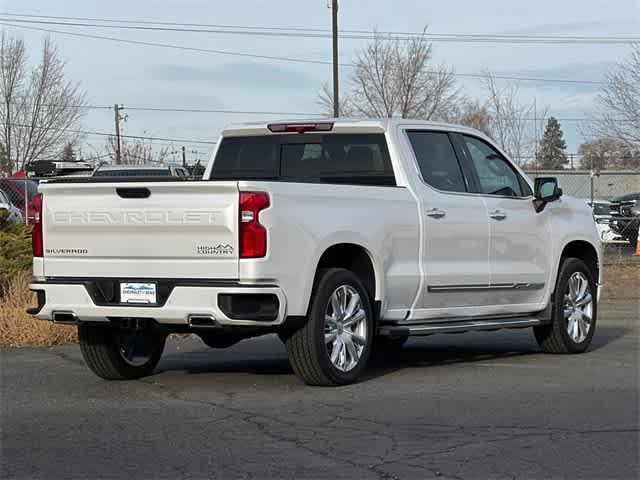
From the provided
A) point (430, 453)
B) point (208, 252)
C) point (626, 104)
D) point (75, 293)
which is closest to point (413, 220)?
point (208, 252)

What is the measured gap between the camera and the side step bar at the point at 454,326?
31.7 ft

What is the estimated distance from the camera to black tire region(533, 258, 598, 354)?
36.9ft

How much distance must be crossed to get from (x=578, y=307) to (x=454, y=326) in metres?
1.93

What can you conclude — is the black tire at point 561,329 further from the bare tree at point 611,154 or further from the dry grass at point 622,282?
the bare tree at point 611,154

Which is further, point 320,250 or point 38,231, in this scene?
point 38,231

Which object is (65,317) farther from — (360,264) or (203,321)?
(360,264)

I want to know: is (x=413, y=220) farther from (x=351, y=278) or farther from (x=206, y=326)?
(x=206, y=326)

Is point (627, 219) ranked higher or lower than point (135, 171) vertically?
lower

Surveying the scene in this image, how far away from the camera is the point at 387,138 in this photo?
33.2 feet

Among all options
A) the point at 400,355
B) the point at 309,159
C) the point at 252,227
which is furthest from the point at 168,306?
the point at 400,355

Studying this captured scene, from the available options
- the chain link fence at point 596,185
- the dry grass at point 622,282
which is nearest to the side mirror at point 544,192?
the dry grass at point 622,282

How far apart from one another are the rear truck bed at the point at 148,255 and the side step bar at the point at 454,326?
4.70 ft

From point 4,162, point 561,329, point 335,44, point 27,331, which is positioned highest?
point 335,44

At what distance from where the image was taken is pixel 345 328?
919cm
